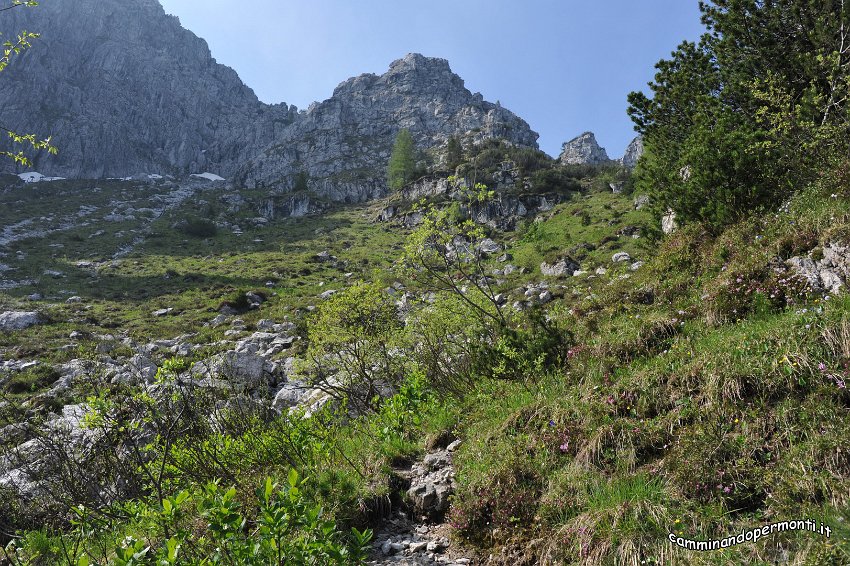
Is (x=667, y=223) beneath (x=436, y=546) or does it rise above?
above

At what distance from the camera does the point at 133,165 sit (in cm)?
14225

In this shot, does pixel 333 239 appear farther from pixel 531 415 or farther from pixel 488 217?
pixel 531 415

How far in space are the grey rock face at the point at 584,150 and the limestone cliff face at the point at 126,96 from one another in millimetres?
117677

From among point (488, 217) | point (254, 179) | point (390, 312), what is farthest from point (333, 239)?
point (254, 179)

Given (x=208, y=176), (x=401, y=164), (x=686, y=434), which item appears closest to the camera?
(x=686, y=434)

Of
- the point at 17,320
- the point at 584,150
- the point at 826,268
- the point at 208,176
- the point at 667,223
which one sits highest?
the point at 208,176

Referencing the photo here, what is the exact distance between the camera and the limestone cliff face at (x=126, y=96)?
133375mm

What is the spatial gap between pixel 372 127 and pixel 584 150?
3037 inches

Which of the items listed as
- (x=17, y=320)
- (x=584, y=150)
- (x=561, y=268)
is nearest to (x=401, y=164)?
(x=561, y=268)

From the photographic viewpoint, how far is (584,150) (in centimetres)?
14138

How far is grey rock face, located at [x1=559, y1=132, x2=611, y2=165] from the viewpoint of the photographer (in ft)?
449

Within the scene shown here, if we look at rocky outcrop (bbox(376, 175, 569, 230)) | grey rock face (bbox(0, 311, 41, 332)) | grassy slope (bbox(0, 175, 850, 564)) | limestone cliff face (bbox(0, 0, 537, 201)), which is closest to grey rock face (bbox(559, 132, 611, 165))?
limestone cliff face (bbox(0, 0, 537, 201))

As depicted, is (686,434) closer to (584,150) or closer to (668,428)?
(668,428)

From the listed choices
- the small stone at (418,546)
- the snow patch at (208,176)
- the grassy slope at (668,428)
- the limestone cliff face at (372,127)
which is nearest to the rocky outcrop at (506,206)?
the grassy slope at (668,428)
